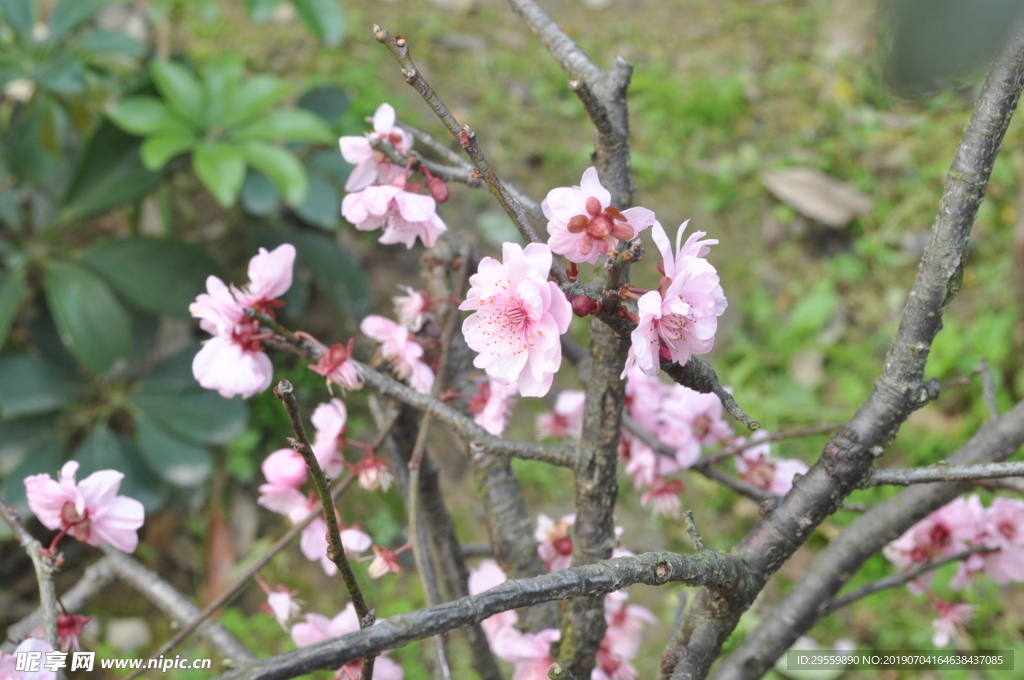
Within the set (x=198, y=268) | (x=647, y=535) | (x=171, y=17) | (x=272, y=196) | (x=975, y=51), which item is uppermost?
(x=171, y=17)

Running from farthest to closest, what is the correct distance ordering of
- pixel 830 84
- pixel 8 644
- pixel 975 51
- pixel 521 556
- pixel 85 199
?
pixel 830 84 < pixel 85 199 < pixel 521 556 < pixel 8 644 < pixel 975 51

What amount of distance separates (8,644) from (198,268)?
45.7 inches

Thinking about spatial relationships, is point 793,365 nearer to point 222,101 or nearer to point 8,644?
point 222,101

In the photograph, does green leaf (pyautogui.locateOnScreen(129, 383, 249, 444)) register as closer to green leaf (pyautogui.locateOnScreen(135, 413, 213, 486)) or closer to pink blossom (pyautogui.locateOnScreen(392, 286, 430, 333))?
green leaf (pyautogui.locateOnScreen(135, 413, 213, 486))

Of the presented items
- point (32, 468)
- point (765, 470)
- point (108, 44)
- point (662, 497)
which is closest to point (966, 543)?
point (765, 470)

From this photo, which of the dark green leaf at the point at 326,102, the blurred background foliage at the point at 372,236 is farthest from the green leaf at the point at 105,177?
the dark green leaf at the point at 326,102

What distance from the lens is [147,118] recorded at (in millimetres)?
1762

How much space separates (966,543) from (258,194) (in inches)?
63.8

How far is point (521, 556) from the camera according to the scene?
0.97m

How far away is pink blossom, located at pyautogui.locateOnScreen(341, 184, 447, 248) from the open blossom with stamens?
0.25 m

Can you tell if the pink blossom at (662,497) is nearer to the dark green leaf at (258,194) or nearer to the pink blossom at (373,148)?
the pink blossom at (373,148)

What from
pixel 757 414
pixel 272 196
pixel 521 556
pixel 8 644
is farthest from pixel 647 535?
pixel 8 644

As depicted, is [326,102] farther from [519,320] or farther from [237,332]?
[519,320]

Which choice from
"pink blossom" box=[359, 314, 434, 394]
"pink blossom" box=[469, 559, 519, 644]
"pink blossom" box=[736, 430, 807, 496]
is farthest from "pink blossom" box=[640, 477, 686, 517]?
"pink blossom" box=[359, 314, 434, 394]
